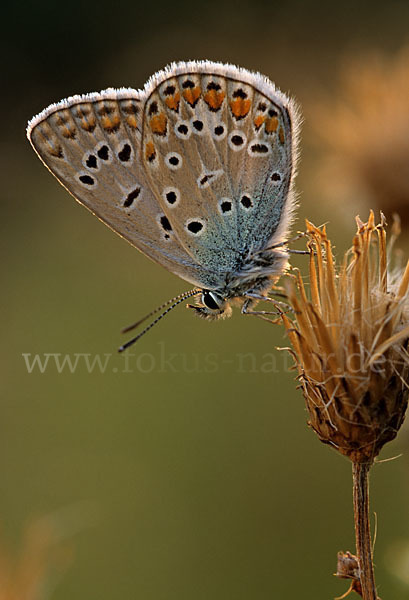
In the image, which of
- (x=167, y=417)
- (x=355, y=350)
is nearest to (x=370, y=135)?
(x=355, y=350)

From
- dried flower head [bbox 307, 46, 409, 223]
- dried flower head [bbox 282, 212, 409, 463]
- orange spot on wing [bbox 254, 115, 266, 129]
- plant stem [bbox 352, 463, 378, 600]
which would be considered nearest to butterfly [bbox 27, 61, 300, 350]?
orange spot on wing [bbox 254, 115, 266, 129]

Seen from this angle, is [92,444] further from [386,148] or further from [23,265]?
[386,148]

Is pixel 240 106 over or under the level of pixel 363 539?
over

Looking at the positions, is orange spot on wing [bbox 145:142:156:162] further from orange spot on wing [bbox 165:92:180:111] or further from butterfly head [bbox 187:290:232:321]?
butterfly head [bbox 187:290:232:321]

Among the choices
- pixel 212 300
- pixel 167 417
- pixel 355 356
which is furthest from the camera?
pixel 167 417

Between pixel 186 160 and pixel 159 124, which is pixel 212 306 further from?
pixel 159 124

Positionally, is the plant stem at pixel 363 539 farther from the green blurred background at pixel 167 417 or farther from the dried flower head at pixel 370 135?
the dried flower head at pixel 370 135

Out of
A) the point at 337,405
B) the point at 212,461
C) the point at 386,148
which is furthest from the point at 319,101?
the point at 337,405
